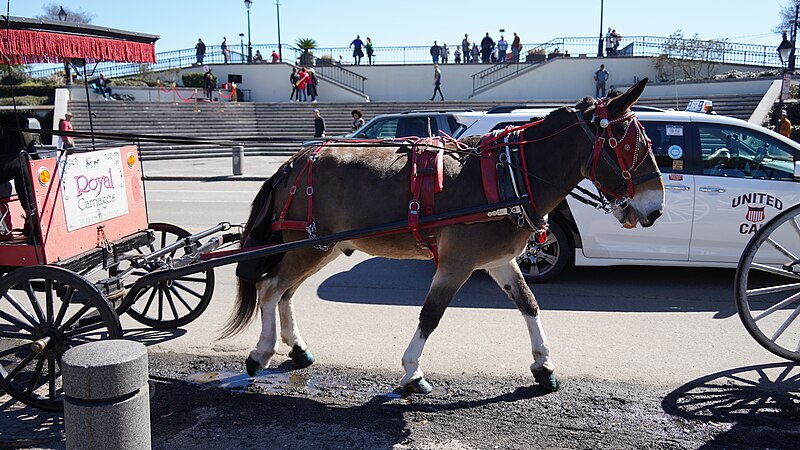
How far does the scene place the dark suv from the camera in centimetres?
1479

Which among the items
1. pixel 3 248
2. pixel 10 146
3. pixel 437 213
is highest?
pixel 10 146

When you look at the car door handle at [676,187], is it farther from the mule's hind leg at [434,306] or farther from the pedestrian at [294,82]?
the pedestrian at [294,82]

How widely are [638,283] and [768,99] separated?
22.5 metres

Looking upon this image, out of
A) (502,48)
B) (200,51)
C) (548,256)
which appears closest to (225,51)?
(200,51)

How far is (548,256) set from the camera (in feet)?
25.8

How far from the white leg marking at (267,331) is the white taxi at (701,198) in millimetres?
3505

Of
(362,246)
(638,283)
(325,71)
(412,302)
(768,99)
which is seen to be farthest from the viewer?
(325,71)

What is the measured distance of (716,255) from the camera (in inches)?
291

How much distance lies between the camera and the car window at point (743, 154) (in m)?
7.30

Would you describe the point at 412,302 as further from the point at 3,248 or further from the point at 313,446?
the point at 3,248

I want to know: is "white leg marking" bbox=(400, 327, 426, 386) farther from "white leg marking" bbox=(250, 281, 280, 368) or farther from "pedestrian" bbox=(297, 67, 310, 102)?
"pedestrian" bbox=(297, 67, 310, 102)

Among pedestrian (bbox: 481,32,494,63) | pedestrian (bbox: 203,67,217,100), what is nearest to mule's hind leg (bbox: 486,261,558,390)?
pedestrian (bbox: 203,67,217,100)

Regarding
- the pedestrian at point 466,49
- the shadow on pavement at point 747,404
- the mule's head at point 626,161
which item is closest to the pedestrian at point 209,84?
the pedestrian at point 466,49

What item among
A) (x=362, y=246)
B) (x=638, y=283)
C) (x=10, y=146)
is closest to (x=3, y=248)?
(x=10, y=146)
